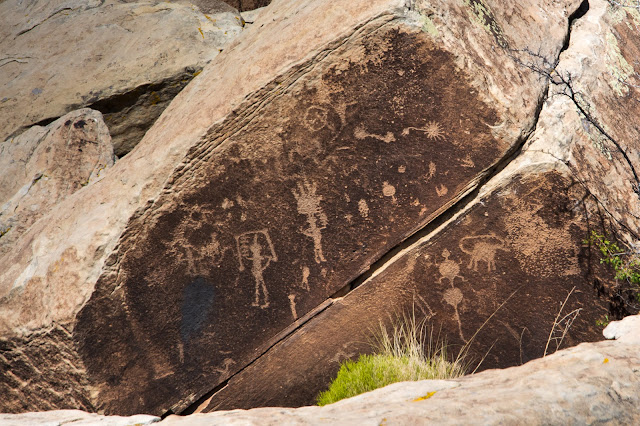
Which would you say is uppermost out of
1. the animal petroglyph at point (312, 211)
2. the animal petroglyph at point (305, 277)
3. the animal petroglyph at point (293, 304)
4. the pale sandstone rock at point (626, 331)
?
the animal petroglyph at point (312, 211)

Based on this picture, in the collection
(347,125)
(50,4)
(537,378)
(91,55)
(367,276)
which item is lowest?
(537,378)

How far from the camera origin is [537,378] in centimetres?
198

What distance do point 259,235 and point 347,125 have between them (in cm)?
68

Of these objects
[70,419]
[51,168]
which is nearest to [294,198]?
[70,419]

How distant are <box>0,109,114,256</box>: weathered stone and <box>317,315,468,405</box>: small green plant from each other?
86.2 inches

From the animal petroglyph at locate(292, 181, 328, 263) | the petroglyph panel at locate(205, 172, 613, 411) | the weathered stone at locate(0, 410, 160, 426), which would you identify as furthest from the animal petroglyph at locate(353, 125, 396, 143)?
the weathered stone at locate(0, 410, 160, 426)

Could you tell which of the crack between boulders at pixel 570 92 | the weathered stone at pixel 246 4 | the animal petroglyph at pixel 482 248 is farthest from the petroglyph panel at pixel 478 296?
the weathered stone at pixel 246 4

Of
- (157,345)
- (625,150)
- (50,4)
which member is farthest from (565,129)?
(50,4)

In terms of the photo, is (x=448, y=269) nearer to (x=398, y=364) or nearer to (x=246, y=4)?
(x=398, y=364)

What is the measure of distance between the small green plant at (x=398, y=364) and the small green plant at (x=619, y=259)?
0.84 metres

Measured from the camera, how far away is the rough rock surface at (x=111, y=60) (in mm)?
4535

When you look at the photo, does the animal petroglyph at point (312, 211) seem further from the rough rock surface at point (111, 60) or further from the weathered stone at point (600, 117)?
the rough rock surface at point (111, 60)

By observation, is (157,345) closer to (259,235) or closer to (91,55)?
(259,235)

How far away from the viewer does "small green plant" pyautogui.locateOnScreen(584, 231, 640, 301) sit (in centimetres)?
275
